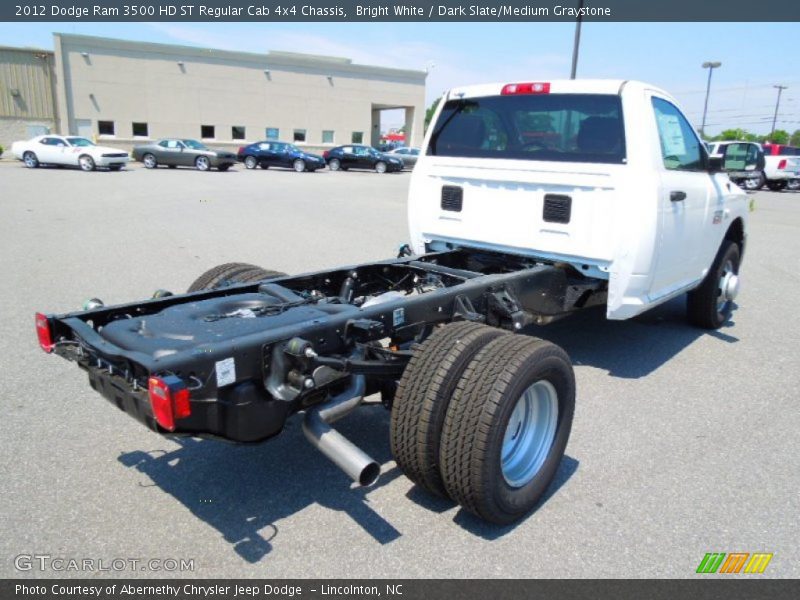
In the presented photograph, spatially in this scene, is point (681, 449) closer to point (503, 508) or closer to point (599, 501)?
point (599, 501)

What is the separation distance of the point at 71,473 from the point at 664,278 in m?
4.30

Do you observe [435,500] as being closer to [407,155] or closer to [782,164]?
[782,164]

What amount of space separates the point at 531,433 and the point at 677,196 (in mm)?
2480

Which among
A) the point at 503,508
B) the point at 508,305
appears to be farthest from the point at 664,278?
the point at 503,508

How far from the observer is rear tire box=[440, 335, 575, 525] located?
9.12ft

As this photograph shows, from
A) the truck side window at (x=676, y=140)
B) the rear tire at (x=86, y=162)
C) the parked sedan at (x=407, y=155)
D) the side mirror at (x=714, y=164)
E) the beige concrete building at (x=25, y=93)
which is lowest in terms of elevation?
the rear tire at (x=86, y=162)

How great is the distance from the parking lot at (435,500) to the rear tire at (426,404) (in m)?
0.35

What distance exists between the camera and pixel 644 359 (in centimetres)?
543

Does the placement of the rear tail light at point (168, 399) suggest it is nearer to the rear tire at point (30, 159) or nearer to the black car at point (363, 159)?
the rear tire at point (30, 159)

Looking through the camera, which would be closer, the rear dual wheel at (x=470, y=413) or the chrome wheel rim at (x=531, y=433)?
the rear dual wheel at (x=470, y=413)

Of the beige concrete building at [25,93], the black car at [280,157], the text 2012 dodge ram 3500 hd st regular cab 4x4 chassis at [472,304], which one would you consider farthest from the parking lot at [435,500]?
the beige concrete building at [25,93]

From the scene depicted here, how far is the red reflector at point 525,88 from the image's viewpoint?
492 cm

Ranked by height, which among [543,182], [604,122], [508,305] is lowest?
[508,305]

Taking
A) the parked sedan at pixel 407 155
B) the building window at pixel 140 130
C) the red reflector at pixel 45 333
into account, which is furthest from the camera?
the building window at pixel 140 130
